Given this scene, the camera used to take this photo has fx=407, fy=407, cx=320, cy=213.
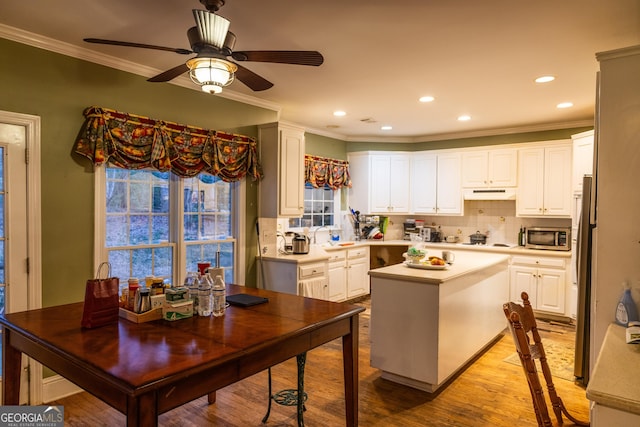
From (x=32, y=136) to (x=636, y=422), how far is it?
3.57 metres

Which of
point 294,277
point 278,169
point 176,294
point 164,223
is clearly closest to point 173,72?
point 176,294

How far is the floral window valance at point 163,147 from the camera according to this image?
3131 millimetres

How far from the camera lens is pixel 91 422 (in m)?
2.66

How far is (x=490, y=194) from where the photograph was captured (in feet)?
19.3

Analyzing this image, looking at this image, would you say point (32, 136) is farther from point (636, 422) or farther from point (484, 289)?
point (484, 289)

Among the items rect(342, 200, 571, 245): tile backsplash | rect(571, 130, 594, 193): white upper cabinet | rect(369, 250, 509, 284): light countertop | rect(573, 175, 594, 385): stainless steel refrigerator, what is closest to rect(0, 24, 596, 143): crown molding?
rect(342, 200, 571, 245): tile backsplash

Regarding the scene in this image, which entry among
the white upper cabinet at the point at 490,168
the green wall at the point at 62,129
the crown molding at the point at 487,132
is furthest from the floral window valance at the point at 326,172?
the green wall at the point at 62,129

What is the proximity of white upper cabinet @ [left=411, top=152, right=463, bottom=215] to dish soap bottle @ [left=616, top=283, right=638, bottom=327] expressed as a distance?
419 centimetres

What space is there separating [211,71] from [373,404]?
2.47 meters

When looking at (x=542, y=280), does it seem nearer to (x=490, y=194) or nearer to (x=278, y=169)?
(x=490, y=194)

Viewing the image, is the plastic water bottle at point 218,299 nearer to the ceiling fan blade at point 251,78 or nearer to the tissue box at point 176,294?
the tissue box at point 176,294

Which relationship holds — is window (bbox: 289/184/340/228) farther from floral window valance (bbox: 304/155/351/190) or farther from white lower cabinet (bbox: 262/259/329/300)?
white lower cabinet (bbox: 262/259/329/300)

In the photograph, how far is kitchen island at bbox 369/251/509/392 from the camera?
3.05 meters

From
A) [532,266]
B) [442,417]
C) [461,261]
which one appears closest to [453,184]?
[532,266]
